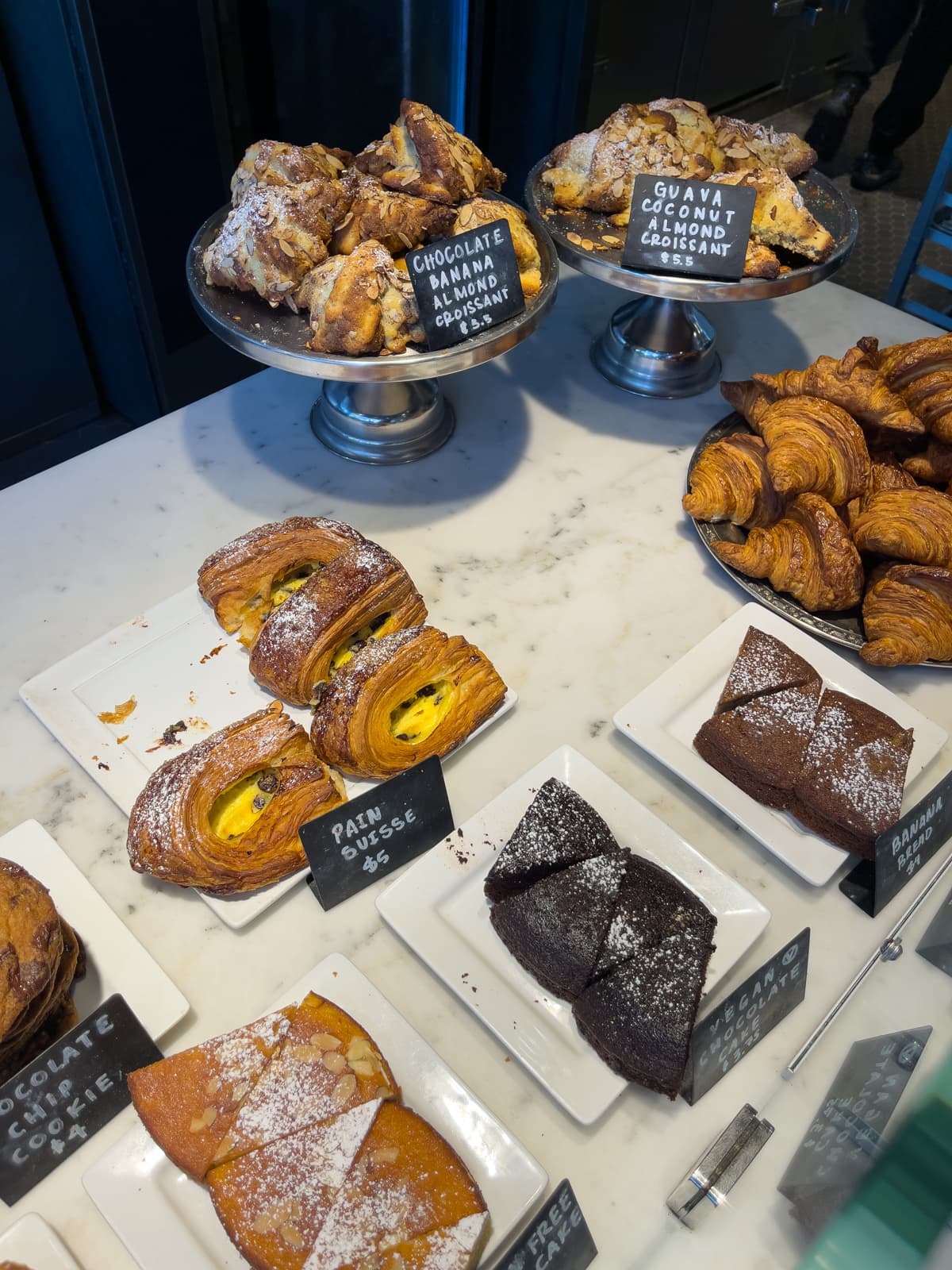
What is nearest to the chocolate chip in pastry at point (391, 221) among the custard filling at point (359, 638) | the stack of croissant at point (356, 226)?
the stack of croissant at point (356, 226)

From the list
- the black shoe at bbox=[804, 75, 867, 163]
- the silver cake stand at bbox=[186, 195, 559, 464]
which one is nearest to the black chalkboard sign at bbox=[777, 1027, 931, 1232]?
the silver cake stand at bbox=[186, 195, 559, 464]

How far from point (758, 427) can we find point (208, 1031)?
1.48 metres

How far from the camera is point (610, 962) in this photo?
1121 mm

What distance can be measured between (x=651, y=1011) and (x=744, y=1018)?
0.40 feet

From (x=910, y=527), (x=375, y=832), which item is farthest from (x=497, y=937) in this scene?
(x=910, y=527)

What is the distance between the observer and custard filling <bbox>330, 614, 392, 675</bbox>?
149 cm

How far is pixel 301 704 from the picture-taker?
1.46 metres

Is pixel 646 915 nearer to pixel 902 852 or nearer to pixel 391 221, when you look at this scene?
pixel 902 852

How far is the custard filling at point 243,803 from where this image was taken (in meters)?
1.27

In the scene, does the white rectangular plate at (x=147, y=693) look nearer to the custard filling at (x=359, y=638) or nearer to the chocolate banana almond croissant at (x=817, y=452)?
the custard filling at (x=359, y=638)

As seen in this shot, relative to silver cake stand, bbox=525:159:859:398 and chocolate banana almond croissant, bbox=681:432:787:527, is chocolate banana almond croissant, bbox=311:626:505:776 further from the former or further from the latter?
silver cake stand, bbox=525:159:859:398

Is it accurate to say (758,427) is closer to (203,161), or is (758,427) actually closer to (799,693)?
(799,693)

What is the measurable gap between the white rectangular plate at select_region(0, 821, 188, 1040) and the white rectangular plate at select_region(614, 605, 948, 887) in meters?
0.77

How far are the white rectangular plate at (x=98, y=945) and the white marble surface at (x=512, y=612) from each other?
0.22ft
